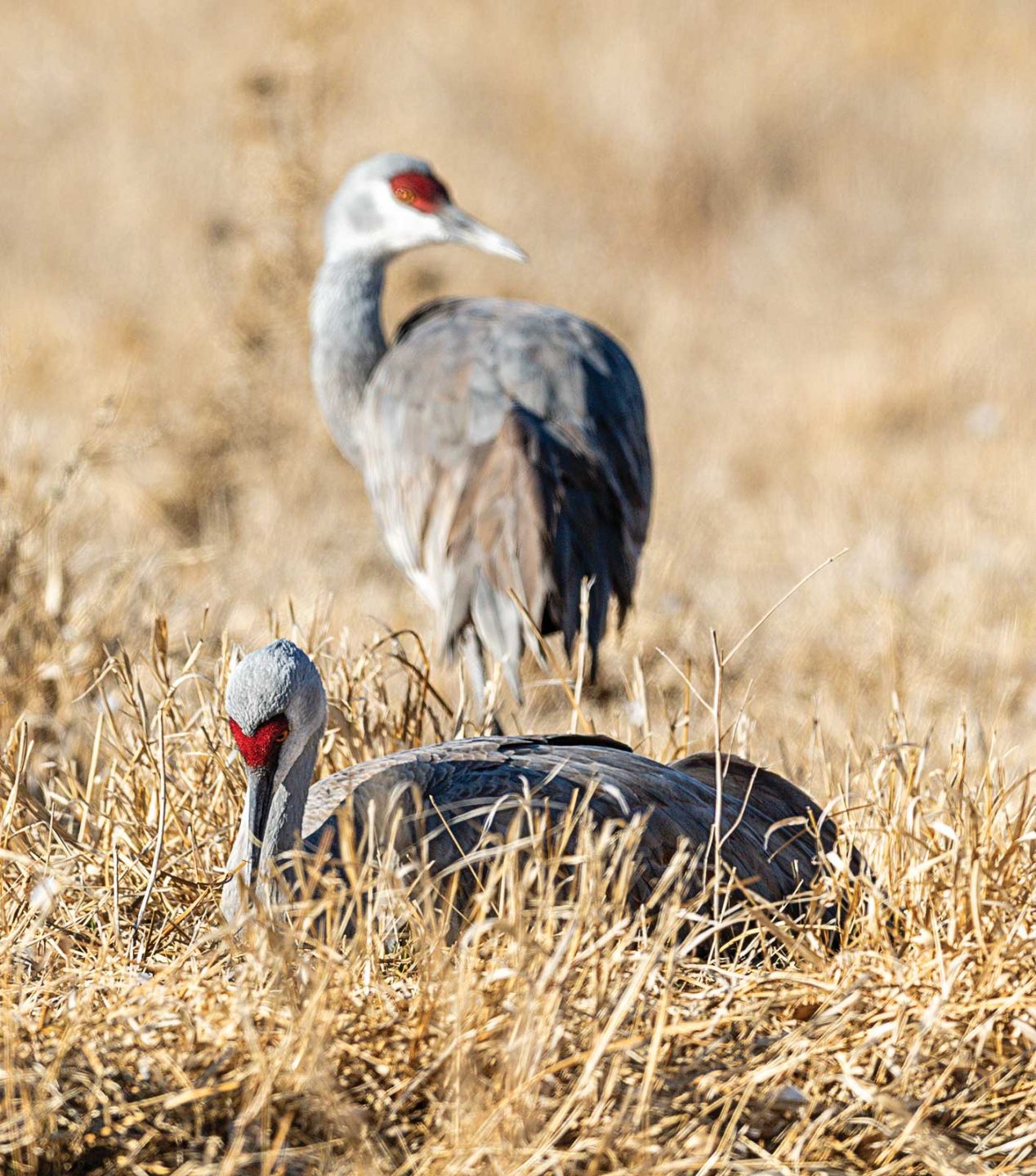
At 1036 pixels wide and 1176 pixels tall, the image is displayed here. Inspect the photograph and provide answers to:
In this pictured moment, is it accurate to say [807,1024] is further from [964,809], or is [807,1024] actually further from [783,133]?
[783,133]

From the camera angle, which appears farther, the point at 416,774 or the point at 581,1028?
the point at 416,774

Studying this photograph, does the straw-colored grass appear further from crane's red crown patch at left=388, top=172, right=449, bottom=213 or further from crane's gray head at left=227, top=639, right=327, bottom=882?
crane's red crown patch at left=388, top=172, right=449, bottom=213

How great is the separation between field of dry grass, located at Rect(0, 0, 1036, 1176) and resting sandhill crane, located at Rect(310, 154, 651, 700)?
0.34 m

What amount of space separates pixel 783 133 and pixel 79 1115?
12.3m

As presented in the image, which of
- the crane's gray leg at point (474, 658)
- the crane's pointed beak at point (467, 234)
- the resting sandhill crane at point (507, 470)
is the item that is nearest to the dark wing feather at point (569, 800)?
the resting sandhill crane at point (507, 470)

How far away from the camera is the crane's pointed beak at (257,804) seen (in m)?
2.64

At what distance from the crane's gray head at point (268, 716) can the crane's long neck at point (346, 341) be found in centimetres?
301

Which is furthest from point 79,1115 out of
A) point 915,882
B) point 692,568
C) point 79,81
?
point 79,81

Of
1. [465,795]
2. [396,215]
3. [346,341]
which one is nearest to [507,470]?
[346,341]

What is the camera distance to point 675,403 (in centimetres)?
966

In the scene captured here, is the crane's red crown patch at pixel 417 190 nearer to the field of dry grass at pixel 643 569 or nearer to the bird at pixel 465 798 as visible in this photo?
the field of dry grass at pixel 643 569

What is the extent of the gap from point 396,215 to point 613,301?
5.51 m

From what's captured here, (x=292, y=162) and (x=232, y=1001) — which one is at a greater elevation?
(x=292, y=162)

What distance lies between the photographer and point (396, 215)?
5.77 m
